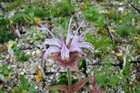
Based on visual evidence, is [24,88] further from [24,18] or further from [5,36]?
[24,18]

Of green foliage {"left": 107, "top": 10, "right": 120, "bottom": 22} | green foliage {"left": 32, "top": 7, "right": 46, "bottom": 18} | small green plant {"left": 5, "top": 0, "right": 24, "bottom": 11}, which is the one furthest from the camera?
small green plant {"left": 5, "top": 0, "right": 24, "bottom": 11}

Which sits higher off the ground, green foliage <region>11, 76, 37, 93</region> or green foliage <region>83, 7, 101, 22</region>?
green foliage <region>83, 7, 101, 22</region>

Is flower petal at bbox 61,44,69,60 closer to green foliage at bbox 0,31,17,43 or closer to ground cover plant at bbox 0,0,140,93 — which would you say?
ground cover plant at bbox 0,0,140,93

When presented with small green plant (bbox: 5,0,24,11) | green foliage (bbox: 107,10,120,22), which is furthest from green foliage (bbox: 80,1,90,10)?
small green plant (bbox: 5,0,24,11)

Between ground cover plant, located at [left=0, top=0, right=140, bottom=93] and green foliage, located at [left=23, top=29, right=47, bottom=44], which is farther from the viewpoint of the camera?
green foliage, located at [left=23, top=29, right=47, bottom=44]

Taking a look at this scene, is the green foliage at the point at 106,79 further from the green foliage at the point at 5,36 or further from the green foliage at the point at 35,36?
the green foliage at the point at 5,36

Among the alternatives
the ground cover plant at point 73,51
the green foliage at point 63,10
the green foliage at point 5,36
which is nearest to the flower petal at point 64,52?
the ground cover plant at point 73,51

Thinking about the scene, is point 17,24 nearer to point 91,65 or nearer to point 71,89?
point 91,65

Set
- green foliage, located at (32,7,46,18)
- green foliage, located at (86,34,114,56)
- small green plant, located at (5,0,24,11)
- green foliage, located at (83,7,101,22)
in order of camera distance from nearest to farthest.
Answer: green foliage, located at (86,34,114,56) → green foliage, located at (83,7,101,22) → green foliage, located at (32,7,46,18) → small green plant, located at (5,0,24,11)
